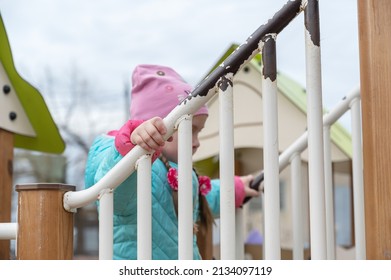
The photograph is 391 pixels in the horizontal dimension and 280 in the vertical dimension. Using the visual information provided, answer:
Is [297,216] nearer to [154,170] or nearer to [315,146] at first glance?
[154,170]

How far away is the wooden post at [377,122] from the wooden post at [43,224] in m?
0.67

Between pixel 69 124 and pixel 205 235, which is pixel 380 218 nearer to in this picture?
pixel 205 235

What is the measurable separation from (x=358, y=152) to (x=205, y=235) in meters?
0.70

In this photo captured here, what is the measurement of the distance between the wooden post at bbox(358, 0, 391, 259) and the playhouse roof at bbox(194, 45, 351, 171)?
2.62 metres

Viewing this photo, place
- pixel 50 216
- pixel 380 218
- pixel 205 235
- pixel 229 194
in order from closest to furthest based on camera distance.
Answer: pixel 380 218
pixel 229 194
pixel 50 216
pixel 205 235

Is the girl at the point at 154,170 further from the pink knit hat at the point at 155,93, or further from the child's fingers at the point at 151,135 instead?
the child's fingers at the point at 151,135

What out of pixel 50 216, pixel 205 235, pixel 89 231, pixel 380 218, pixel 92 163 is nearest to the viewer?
pixel 380 218

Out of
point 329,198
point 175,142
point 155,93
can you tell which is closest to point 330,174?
point 329,198

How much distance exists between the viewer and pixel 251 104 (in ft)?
13.3

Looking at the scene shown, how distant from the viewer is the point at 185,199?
137 cm

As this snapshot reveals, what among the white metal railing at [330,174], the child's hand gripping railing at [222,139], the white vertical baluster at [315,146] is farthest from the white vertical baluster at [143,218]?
the white metal railing at [330,174]
